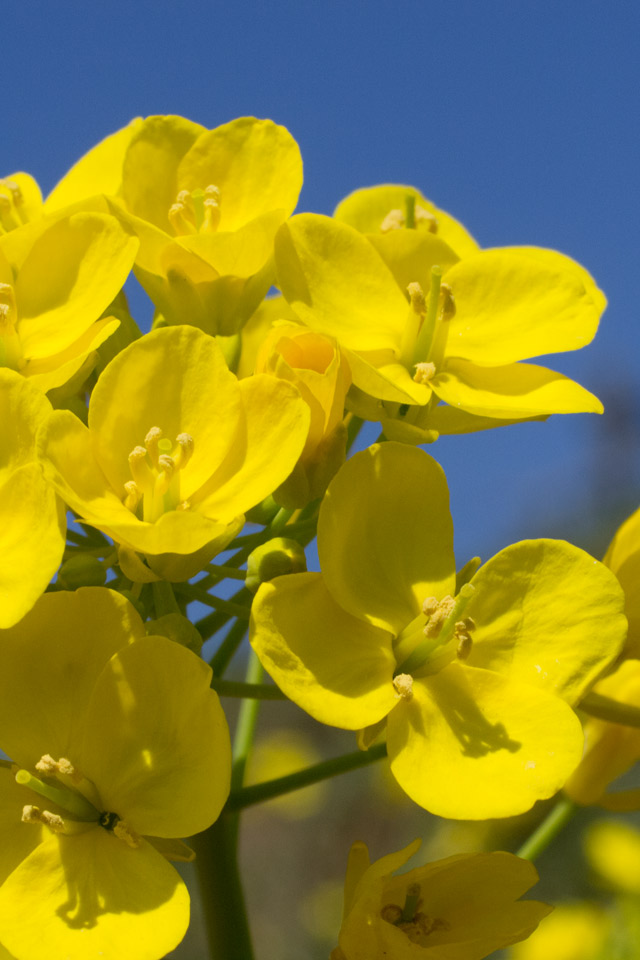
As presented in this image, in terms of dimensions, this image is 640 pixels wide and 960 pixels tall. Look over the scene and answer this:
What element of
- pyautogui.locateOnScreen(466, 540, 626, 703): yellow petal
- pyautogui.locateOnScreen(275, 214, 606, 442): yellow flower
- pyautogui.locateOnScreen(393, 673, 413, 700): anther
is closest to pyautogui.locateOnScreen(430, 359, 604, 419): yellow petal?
pyautogui.locateOnScreen(275, 214, 606, 442): yellow flower

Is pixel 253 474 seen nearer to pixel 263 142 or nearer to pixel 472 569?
pixel 472 569

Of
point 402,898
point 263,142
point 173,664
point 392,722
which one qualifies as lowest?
point 402,898

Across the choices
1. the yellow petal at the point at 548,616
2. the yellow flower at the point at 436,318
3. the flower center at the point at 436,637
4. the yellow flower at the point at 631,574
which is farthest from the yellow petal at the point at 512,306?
the flower center at the point at 436,637

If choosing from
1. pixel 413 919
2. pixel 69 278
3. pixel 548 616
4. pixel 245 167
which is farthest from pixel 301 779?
pixel 245 167

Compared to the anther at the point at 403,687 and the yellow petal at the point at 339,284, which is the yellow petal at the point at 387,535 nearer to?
the anther at the point at 403,687

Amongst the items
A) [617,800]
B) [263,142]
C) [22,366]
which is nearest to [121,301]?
[22,366]
